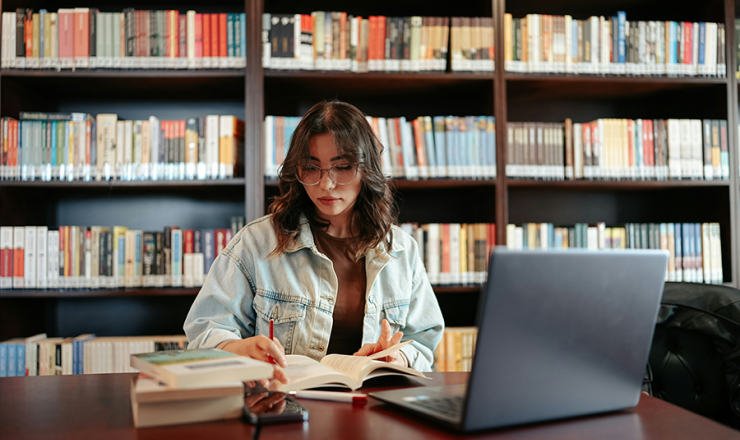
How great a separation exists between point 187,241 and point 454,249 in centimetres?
112

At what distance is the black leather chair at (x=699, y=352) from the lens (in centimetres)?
124

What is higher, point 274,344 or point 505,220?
point 505,220

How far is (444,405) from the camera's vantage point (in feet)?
2.38

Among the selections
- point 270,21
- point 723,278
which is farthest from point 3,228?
point 723,278

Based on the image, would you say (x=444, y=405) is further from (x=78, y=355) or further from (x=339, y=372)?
(x=78, y=355)

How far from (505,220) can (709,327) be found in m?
0.99

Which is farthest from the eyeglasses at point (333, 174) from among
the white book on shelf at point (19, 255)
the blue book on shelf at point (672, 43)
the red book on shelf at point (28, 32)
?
the blue book on shelf at point (672, 43)

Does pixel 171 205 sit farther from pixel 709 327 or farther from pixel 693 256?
pixel 693 256

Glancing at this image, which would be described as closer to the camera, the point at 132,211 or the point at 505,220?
the point at 505,220

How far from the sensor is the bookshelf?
2.15m

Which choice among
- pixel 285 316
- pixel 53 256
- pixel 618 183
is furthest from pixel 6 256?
pixel 618 183

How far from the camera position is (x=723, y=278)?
2.31 metres

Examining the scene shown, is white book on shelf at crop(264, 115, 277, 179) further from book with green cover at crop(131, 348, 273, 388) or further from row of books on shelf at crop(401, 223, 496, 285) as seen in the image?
book with green cover at crop(131, 348, 273, 388)

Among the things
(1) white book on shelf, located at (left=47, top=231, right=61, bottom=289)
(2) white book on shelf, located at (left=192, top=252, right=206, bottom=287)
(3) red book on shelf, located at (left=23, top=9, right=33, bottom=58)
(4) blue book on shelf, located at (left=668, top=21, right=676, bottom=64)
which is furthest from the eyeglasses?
(4) blue book on shelf, located at (left=668, top=21, right=676, bottom=64)
